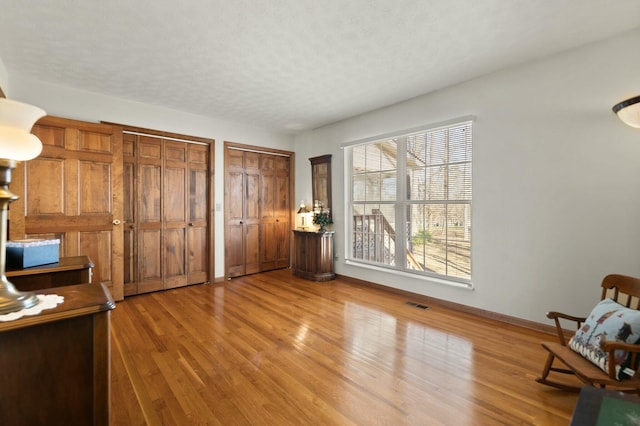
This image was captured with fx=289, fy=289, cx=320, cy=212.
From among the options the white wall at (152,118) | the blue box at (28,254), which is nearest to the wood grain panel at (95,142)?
the white wall at (152,118)

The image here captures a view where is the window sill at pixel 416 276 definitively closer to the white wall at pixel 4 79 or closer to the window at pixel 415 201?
the window at pixel 415 201

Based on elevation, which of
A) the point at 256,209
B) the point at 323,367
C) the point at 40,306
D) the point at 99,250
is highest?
the point at 256,209

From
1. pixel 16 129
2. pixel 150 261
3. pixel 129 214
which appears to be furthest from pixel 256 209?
pixel 16 129

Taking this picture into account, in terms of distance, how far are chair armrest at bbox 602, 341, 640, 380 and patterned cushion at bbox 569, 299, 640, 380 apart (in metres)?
0.03

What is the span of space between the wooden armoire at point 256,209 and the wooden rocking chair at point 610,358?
4.48m

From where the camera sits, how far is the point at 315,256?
16.7ft

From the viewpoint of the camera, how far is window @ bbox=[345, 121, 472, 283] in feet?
12.0

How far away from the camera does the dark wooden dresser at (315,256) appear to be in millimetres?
5031

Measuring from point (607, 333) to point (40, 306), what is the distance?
9.99 ft

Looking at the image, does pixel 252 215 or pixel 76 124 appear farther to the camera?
pixel 252 215

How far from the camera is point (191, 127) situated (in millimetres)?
4699

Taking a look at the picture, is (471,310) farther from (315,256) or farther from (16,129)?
(16,129)

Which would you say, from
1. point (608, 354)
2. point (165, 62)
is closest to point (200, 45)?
point (165, 62)

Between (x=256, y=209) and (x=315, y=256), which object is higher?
(x=256, y=209)
